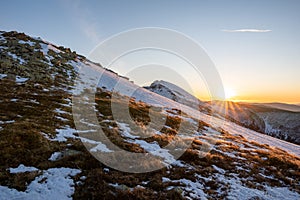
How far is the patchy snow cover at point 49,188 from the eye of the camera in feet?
28.3

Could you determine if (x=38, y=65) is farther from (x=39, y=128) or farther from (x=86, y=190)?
(x=86, y=190)

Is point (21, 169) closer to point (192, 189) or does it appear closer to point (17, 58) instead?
point (192, 189)

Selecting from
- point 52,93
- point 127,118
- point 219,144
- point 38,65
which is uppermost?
point 38,65

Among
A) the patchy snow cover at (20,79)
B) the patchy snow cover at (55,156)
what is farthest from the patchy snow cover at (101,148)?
the patchy snow cover at (20,79)

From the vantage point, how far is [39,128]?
1538 centimetres

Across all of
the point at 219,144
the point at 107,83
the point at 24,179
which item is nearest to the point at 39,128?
the point at 24,179

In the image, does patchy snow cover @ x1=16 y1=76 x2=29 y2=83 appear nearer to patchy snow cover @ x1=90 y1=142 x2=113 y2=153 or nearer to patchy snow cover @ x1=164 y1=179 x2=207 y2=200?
patchy snow cover @ x1=90 y1=142 x2=113 y2=153

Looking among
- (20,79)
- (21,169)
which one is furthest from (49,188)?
(20,79)

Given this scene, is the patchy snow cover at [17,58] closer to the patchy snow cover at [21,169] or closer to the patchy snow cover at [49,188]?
the patchy snow cover at [21,169]

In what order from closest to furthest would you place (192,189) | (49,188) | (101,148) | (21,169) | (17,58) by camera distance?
1. (49,188)
2. (21,169)
3. (192,189)
4. (101,148)
5. (17,58)

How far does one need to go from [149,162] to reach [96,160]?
318cm

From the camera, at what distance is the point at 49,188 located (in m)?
9.38

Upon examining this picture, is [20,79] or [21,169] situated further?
[20,79]

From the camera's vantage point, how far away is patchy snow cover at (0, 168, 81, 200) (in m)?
8.62
